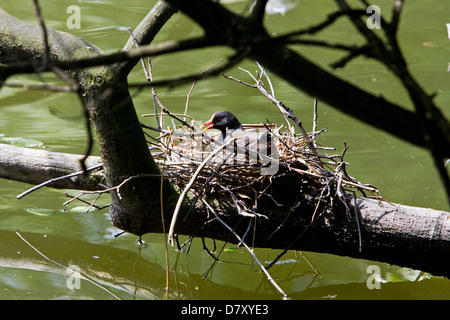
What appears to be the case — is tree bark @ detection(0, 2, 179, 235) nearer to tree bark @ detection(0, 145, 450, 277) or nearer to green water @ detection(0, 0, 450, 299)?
tree bark @ detection(0, 145, 450, 277)

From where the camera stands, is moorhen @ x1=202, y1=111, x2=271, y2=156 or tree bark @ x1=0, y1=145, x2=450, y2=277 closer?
tree bark @ x1=0, y1=145, x2=450, y2=277

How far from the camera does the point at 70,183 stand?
3.21 metres

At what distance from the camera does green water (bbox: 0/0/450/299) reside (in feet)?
10.2

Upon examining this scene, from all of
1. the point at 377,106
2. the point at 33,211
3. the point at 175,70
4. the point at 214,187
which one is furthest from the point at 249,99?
the point at 377,106

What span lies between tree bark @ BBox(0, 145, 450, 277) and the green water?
0.38 metres

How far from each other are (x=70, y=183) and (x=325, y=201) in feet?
4.63

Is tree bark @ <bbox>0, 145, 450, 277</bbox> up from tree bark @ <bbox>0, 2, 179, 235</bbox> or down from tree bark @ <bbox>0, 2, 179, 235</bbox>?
down

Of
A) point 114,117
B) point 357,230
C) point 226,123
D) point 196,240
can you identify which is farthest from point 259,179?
point 196,240

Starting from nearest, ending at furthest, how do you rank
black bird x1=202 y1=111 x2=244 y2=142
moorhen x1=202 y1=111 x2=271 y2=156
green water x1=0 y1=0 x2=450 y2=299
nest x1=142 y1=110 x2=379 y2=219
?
nest x1=142 y1=110 x2=379 y2=219 → moorhen x1=202 y1=111 x2=271 y2=156 → green water x1=0 y1=0 x2=450 y2=299 → black bird x1=202 y1=111 x2=244 y2=142

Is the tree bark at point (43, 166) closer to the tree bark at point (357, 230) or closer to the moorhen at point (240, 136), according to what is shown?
the tree bark at point (357, 230)

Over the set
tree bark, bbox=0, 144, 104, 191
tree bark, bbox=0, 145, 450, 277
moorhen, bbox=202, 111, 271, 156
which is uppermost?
moorhen, bbox=202, 111, 271, 156

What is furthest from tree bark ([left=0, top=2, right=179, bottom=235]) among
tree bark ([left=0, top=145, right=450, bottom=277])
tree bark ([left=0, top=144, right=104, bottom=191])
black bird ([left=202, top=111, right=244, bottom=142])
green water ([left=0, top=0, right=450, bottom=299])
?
black bird ([left=202, top=111, right=244, bottom=142])

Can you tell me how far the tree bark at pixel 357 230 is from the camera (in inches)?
106

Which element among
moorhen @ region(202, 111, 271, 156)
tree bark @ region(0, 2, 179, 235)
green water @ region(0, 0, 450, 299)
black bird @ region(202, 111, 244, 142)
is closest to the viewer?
tree bark @ region(0, 2, 179, 235)
